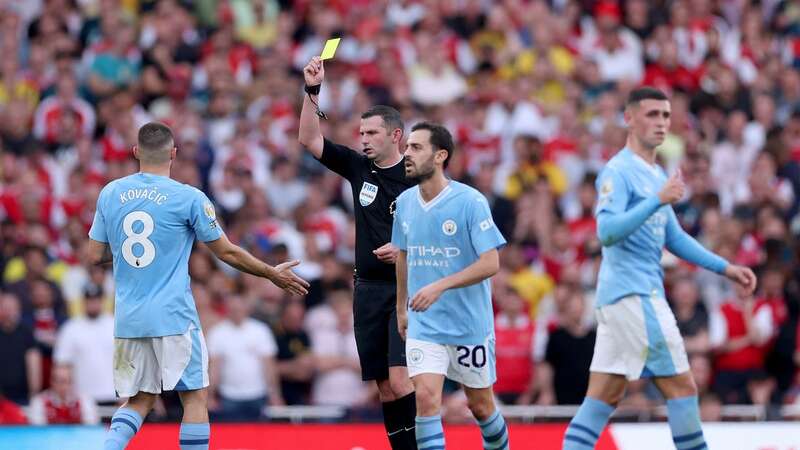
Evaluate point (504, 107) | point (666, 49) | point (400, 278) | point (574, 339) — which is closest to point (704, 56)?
point (666, 49)

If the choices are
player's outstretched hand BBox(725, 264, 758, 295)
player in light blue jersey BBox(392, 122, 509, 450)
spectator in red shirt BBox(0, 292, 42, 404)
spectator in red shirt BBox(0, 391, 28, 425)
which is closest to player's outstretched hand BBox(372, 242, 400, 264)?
player in light blue jersey BBox(392, 122, 509, 450)

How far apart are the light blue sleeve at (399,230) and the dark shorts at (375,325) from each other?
2.35ft

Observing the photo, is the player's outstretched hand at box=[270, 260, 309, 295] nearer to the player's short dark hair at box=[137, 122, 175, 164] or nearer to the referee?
the referee

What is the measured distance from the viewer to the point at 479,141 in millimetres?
18484

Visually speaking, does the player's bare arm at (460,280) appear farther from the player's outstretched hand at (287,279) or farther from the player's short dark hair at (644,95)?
the player's short dark hair at (644,95)

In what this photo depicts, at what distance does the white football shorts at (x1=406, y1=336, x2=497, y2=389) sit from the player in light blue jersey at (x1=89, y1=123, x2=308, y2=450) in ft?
2.97

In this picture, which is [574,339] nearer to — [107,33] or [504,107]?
[504,107]

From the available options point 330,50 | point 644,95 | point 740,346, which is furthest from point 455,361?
point 740,346

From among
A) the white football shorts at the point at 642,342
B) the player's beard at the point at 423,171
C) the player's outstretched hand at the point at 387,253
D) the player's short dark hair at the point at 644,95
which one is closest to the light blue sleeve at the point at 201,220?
the player's outstretched hand at the point at 387,253

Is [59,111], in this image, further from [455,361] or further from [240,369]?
[455,361]

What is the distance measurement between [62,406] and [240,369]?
1.74 meters

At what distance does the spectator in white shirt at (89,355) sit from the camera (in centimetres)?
1511

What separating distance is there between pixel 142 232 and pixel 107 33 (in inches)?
409

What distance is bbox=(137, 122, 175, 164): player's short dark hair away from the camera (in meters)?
10.3
